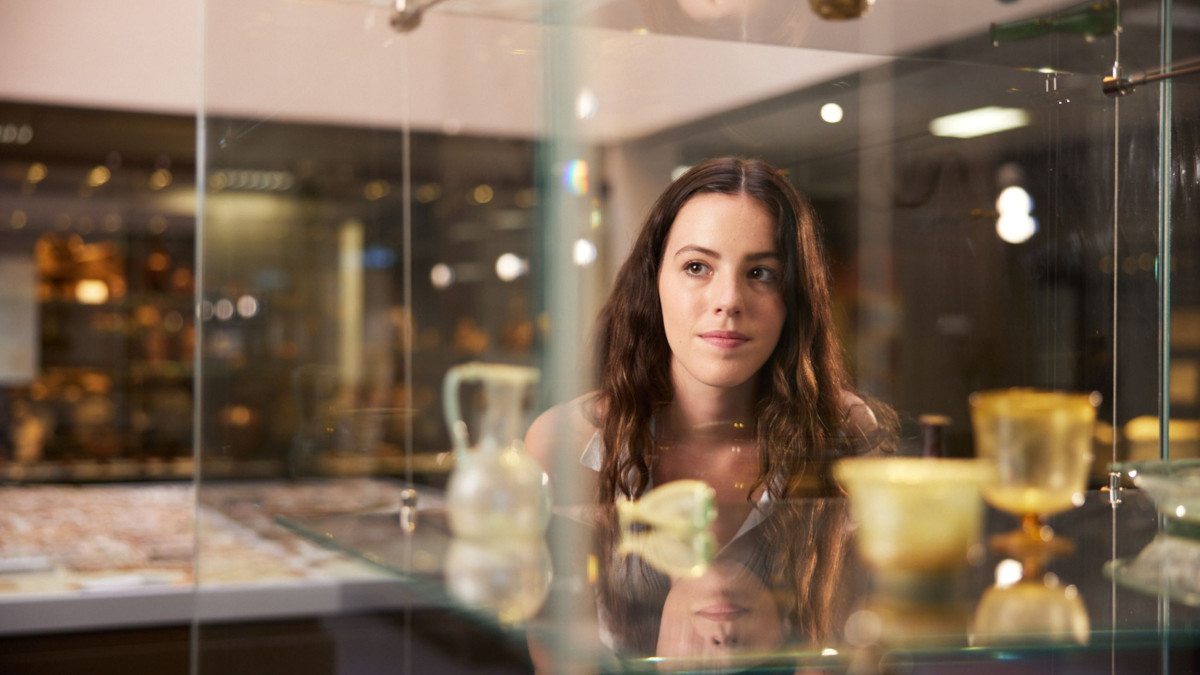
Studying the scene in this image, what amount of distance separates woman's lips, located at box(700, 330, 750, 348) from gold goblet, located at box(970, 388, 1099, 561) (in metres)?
0.13

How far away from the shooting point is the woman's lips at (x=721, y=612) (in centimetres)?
37

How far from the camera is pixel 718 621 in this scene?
0.37 m

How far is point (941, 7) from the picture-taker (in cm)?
63


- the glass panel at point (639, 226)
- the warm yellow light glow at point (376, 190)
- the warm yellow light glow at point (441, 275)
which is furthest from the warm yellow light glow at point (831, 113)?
the warm yellow light glow at point (376, 190)

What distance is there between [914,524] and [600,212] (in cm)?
19

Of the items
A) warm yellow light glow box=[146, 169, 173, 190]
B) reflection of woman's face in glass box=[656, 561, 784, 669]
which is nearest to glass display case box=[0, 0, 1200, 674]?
reflection of woman's face in glass box=[656, 561, 784, 669]

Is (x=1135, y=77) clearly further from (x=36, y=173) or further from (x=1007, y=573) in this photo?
(x=36, y=173)

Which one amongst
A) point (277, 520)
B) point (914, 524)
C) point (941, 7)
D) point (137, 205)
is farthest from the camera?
A: point (137, 205)

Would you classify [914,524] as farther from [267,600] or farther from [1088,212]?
[267,600]

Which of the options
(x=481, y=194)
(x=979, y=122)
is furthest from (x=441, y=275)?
(x=979, y=122)

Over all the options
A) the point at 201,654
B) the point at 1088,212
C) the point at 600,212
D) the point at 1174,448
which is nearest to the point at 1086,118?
the point at 1088,212

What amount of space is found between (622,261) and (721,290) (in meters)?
0.05

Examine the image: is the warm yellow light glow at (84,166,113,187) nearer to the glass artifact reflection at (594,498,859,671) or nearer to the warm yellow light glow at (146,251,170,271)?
the warm yellow light glow at (146,251,170,271)

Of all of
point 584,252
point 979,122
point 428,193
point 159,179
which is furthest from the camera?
point 159,179
